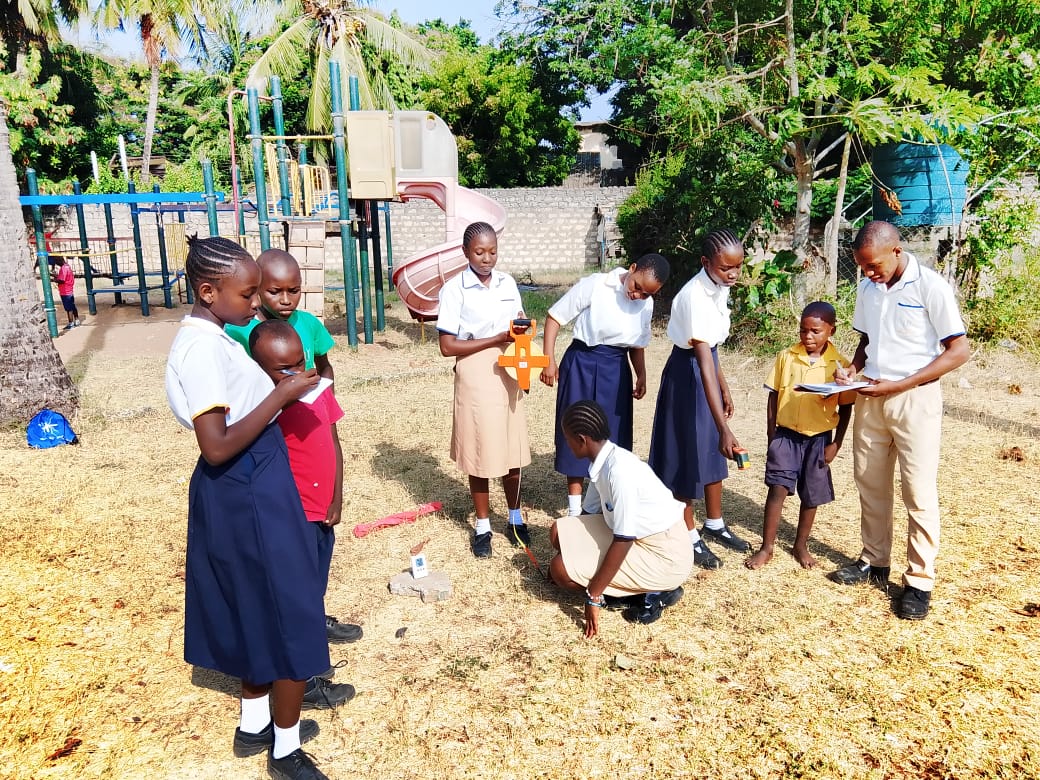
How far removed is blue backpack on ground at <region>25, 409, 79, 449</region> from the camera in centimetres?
620

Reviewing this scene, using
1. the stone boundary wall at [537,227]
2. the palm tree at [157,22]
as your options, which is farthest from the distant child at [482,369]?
the palm tree at [157,22]

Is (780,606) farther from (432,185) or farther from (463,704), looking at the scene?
(432,185)

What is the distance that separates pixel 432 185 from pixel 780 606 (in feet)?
29.4

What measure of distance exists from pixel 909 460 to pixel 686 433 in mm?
1092

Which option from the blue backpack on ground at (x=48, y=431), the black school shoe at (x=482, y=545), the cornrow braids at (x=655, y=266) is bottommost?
the black school shoe at (x=482, y=545)

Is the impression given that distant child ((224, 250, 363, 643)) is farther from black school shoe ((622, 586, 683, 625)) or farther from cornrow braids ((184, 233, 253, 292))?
black school shoe ((622, 586, 683, 625))

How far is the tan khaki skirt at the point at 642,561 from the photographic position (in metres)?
3.42

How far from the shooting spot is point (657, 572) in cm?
343

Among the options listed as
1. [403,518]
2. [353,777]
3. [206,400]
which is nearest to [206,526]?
[206,400]

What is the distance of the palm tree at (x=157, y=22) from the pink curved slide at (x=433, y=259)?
622 inches

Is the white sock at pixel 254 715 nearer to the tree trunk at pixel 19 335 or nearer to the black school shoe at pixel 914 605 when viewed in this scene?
the black school shoe at pixel 914 605

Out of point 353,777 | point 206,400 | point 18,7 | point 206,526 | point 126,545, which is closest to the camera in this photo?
point 206,400

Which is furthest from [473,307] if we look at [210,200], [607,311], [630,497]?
[210,200]

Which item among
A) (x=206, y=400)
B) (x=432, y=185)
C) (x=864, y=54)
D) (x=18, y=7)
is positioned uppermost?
(x=18, y=7)
